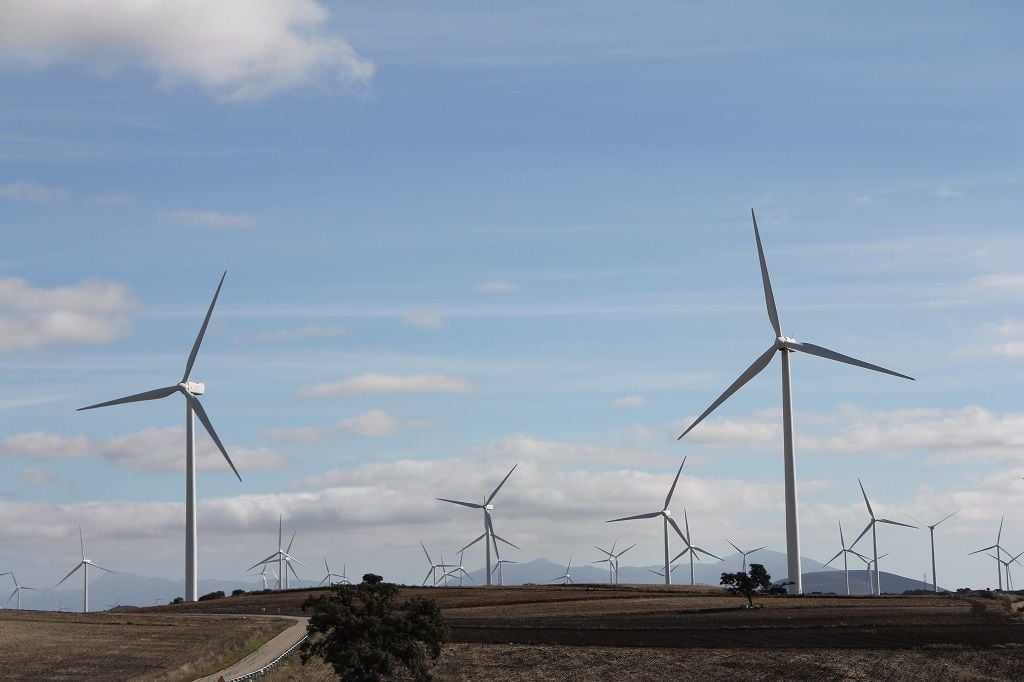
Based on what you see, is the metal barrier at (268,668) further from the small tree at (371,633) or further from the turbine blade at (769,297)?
the turbine blade at (769,297)

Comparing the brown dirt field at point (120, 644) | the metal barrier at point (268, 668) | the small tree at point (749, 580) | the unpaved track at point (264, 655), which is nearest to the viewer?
the metal barrier at point (268, 668)

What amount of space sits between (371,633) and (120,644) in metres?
29.0

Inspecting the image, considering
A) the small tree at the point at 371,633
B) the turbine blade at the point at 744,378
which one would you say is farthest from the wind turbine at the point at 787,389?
the small tree at the point at 371,633

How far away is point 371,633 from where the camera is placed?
83938 mm

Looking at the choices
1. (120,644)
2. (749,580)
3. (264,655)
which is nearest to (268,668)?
(264,655)

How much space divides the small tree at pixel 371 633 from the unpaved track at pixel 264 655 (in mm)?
5551

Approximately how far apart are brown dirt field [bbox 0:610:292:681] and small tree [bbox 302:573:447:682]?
914 centimetres

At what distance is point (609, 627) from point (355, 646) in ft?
103

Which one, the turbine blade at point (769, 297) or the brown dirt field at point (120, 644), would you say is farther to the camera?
the turbine blade at point (769, 297)

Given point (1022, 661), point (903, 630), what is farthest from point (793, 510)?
point (1022, 661)

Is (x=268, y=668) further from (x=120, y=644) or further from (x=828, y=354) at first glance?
(x=828, y=354)

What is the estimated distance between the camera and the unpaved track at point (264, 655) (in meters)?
85.9

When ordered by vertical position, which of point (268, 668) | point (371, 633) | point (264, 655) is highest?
point (371, 633)

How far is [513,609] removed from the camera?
134375 millimetres
